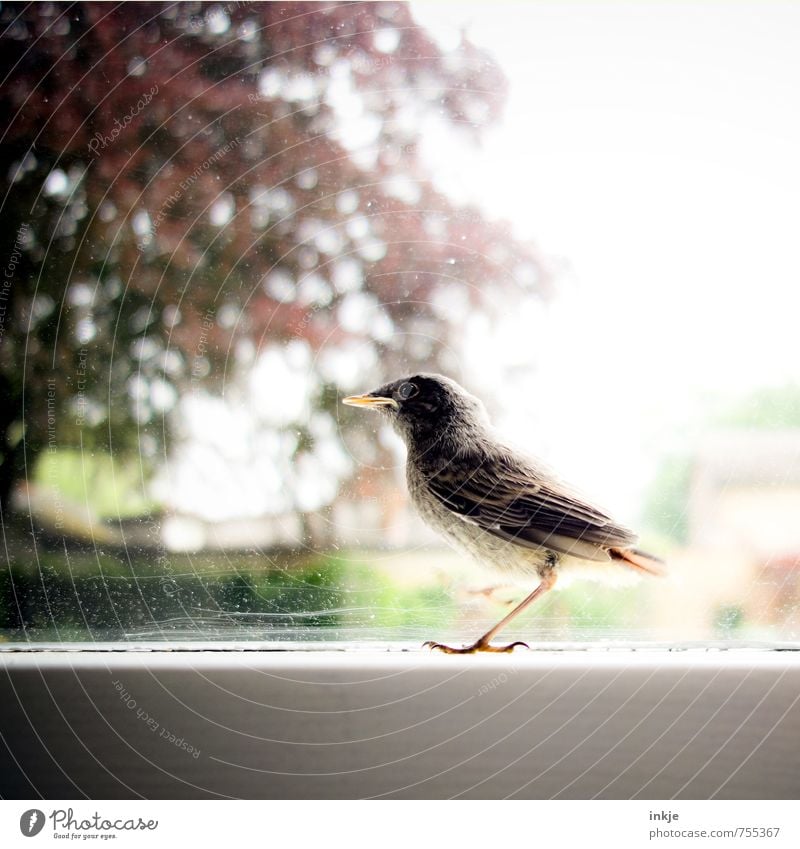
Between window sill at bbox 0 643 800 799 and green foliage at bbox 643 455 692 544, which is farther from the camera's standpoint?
green foliage at bbox 643 455 692 544

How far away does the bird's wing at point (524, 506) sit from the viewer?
64 cm

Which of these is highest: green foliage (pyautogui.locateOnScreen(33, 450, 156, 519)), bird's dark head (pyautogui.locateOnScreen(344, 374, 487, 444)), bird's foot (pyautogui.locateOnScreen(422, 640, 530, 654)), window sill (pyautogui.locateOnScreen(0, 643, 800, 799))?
bird's dark head (pyautogui.locateOnScreen(344, 374, 487, 444))

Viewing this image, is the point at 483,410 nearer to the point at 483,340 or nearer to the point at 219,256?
the point at 483,340

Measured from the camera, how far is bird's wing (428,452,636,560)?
0.64 m

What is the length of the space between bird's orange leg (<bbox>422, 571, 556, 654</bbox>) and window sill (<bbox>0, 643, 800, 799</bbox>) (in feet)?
0.13

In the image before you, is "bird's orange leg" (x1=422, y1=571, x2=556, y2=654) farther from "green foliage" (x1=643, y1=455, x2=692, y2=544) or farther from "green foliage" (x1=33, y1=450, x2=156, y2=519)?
"green foliage" (x1=33, y1=450, x2=156, y2=519)

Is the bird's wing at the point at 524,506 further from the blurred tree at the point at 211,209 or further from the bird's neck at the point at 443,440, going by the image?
the blurred tree at the point at 211,209

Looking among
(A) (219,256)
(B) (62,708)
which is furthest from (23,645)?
(A) (219,256)

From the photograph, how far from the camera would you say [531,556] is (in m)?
0.65

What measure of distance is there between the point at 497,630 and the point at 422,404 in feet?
0.74

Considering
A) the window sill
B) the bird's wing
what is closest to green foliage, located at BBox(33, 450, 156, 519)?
the window sill

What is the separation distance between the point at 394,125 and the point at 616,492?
0.44 m

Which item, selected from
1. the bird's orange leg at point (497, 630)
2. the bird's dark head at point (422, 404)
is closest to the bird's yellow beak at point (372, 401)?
the bird's dark head at point (422, 404)
